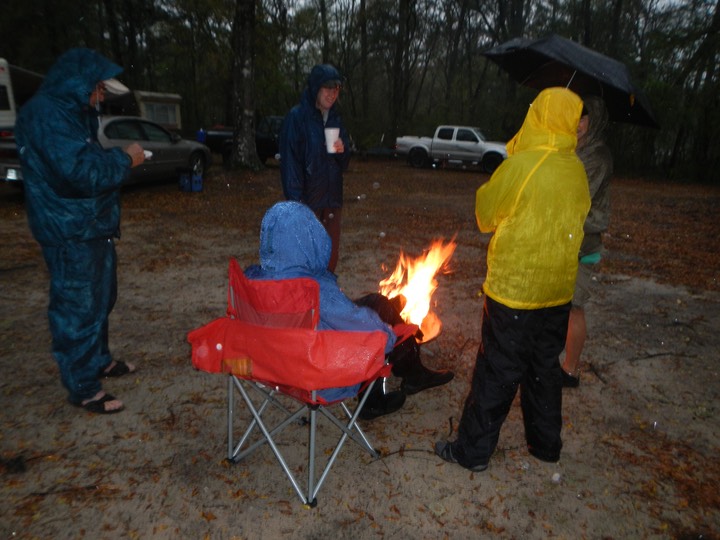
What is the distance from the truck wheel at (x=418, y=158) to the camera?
2133 cm

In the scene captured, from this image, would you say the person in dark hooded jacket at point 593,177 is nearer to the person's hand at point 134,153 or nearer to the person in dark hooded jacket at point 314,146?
the person in dark hooded jacket at point 314,146

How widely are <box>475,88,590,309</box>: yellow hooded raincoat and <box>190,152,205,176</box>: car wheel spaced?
39.3 feet

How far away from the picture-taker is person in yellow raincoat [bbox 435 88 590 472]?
94.0 inches

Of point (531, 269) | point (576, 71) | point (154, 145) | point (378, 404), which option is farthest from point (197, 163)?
point (531, 269)

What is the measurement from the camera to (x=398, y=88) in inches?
1078

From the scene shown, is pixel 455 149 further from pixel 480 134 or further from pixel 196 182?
pixel 196 182

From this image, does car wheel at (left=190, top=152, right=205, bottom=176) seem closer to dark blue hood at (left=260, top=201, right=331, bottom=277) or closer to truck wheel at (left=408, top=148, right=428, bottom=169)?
truck wheel at (left=408, top=148, right=428, bottom=169)

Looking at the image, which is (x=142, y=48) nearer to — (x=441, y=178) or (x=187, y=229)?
(x=441, y=178)

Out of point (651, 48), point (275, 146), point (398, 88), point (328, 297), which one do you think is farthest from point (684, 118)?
point (328, 297)

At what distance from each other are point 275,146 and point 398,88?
37.5ft

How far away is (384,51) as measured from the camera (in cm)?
3681

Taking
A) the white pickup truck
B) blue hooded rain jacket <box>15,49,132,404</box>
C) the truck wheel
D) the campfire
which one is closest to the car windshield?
the white pickup truck

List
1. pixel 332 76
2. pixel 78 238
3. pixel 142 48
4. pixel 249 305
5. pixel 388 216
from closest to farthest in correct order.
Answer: pixel 249 305, pixel 78 238, pixel 332 76, pixel 388 216, pixel 142 48

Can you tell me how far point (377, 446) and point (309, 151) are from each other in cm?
263
